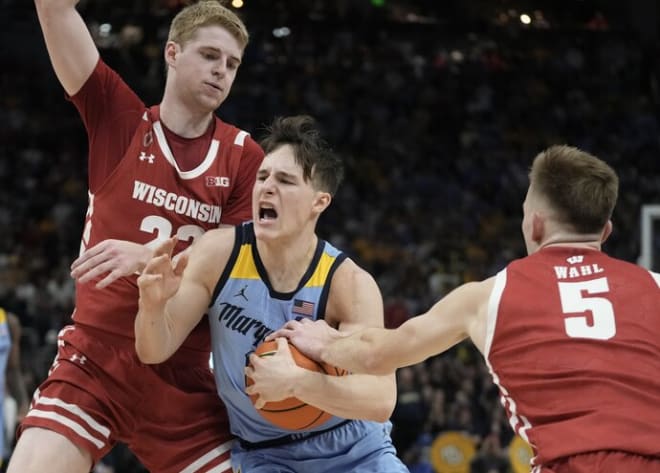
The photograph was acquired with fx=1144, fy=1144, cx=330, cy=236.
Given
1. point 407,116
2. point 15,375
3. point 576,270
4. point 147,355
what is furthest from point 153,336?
point 407,116

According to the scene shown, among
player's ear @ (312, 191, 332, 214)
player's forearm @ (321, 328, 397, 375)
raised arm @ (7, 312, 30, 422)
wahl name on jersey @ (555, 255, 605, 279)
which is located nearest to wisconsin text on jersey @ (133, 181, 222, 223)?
player's ear @ (312, 191, 332, 214)

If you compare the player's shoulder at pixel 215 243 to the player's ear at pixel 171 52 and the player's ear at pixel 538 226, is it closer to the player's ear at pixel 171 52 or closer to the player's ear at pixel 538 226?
the player's ear at pixel 171 52

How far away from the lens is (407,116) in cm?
2012

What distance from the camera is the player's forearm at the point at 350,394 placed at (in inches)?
162

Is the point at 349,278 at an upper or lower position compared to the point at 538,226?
lower

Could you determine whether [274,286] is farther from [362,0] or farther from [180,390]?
[362,0]

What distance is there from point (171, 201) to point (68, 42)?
75 cm

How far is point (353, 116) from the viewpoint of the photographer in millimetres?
19438

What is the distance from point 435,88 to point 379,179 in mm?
3038

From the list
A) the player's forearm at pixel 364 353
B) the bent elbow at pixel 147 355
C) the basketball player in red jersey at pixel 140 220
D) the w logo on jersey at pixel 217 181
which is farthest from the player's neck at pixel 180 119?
the player's forearm at pixel 364 353

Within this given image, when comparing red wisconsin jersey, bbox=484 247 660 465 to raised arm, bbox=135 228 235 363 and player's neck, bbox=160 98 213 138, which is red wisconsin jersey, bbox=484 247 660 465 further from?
player's neck, bbox=160 98 213 138

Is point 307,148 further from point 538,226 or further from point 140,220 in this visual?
point 538,226

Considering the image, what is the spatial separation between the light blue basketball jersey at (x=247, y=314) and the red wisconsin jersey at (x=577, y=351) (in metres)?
1.05

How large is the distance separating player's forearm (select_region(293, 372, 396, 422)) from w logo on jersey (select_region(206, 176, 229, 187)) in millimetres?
1038
